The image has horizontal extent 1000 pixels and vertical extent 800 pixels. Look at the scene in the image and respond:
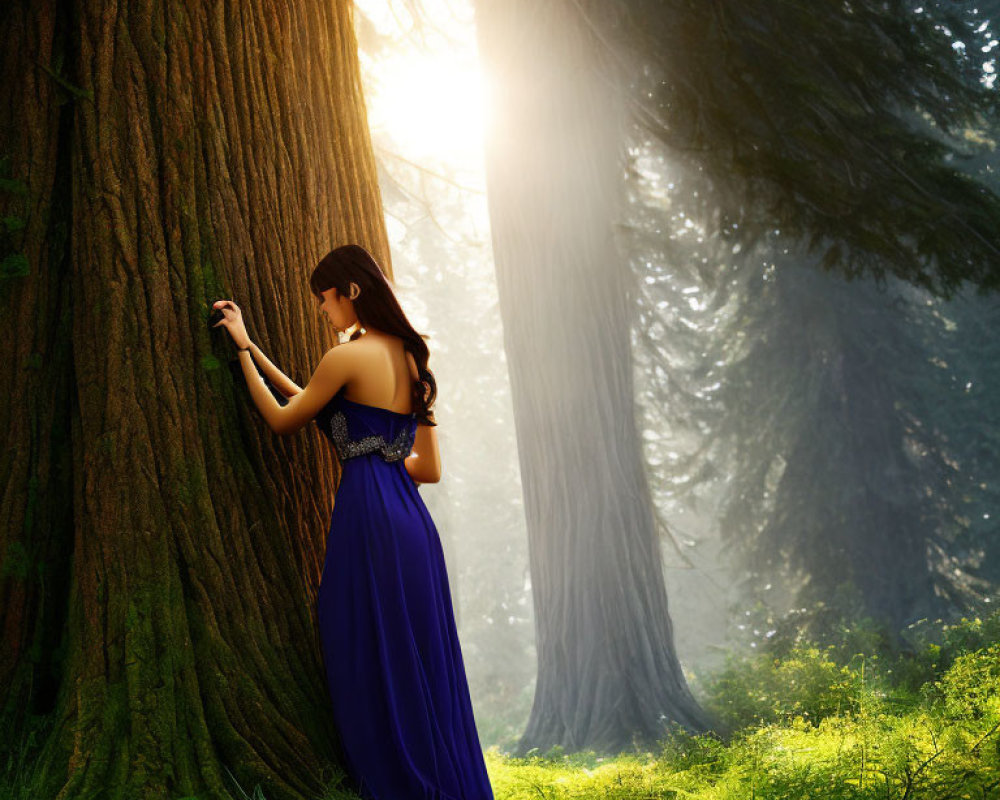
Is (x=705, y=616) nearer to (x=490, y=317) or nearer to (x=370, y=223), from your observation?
(x=490, y=317)

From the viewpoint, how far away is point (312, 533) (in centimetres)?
329

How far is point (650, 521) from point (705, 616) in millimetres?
18966

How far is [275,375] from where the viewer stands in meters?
3.18

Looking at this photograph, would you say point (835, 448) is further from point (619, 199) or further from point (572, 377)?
point (572, 377)

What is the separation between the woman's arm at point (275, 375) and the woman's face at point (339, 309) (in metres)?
0.26

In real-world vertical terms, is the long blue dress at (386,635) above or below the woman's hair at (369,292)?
below

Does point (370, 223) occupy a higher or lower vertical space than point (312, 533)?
higher

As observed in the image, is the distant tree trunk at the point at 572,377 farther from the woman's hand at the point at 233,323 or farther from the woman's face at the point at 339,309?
the woman's hand at the point at 233,323

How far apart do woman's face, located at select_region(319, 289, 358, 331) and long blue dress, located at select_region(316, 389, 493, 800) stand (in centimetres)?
29

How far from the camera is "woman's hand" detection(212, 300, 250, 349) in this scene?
3045 mm

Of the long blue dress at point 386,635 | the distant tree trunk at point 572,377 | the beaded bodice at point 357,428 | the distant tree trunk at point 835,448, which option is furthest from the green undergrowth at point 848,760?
the distant tree trunk at point 835,448

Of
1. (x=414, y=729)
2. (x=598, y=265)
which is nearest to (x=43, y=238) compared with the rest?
(x=414, y=729)

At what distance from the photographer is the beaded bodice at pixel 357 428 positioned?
3148mm

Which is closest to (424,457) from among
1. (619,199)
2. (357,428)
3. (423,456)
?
(423,456)
